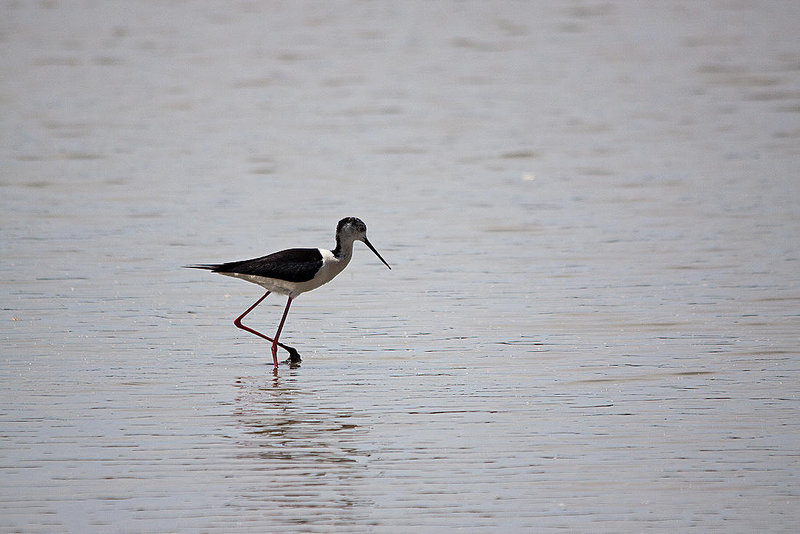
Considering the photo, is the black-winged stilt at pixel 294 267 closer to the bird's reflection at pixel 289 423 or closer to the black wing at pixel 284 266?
the black wing at pixel 284 266

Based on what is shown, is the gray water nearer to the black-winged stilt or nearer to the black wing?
the black-winged stilt

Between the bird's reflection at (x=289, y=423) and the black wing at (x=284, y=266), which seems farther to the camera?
the black wing at (x=284, y=266)

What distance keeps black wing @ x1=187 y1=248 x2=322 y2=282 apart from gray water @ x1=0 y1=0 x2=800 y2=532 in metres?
0.54

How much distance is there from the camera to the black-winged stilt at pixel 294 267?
10344 millimetres

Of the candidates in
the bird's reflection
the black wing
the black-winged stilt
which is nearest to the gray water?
the bird's reflection

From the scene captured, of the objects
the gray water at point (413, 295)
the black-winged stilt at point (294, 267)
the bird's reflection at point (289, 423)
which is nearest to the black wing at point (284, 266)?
the black-winged stilt at point (294, 267)

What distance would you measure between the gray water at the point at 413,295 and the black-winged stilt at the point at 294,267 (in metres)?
0.42

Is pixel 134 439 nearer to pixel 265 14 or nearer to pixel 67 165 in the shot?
pixel 67 165

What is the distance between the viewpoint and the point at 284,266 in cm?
1041

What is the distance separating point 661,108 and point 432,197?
699 centimetres

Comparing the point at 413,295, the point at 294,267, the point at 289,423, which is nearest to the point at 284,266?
the point at 294,267

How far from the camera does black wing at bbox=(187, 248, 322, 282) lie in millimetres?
10328

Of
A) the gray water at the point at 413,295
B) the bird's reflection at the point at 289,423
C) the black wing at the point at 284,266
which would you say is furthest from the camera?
the black wing at the point at 284,266

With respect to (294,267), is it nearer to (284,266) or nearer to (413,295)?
(284,266)
